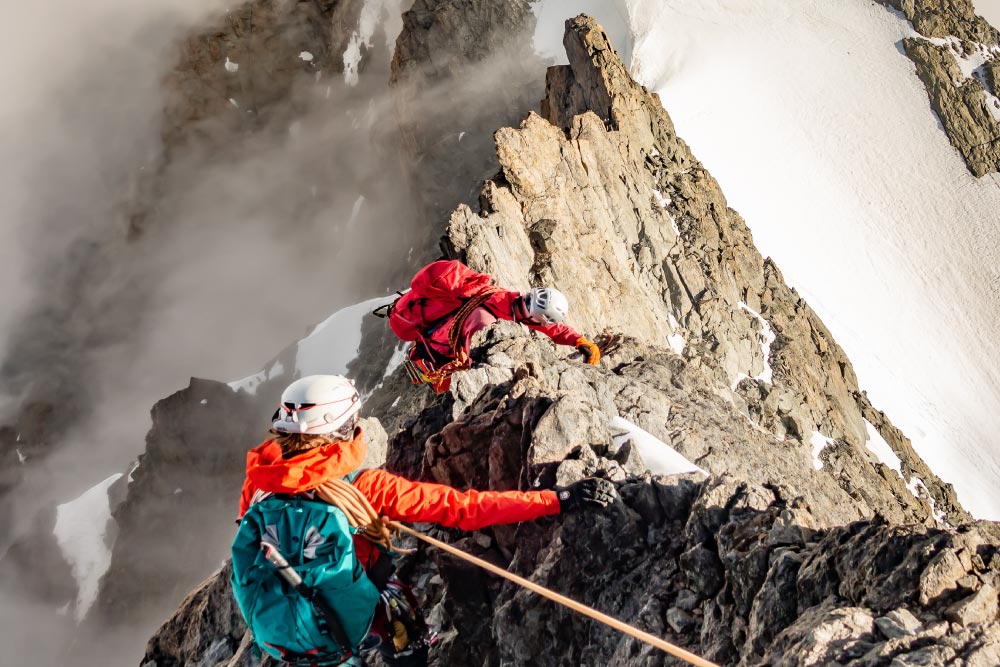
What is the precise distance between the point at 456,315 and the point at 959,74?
6242cm

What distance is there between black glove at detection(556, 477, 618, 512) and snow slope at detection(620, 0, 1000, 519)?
3833 centimetres

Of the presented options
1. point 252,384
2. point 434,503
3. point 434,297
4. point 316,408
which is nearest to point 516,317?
point 434,297

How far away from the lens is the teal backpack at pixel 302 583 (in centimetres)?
A: 478

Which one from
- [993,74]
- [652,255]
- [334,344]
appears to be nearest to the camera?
[652,255]

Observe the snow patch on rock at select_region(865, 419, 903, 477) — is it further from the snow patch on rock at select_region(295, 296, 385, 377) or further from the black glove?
the black glove

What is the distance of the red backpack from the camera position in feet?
32.7

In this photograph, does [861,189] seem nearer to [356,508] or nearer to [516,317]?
[516,317]

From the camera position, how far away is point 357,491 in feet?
17.0

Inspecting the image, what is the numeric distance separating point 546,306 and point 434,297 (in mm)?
1900

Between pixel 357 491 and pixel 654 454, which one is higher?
pixel 357 491

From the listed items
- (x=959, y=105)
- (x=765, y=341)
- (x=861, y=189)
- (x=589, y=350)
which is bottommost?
(x=765, y=341)

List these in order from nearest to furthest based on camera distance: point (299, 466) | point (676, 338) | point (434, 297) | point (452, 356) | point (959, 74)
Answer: point (299, 466), point (434, 297), point (452, 356), point (676, 338), point (959, 74)

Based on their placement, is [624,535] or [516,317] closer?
[624,535]

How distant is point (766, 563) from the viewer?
548 cm
